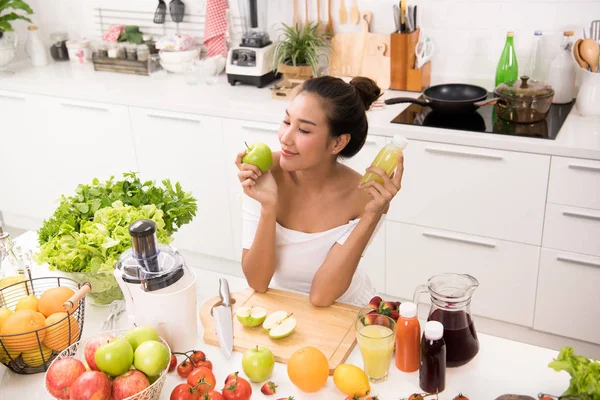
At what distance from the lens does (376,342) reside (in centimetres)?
141

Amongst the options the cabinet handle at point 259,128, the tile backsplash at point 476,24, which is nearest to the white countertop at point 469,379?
the cabinet handle at point 259,128

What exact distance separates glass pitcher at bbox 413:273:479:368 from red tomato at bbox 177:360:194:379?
497 mm

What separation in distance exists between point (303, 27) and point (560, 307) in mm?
1807

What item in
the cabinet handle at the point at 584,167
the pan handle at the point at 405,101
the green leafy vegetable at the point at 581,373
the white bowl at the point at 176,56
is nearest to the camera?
the green leafy vegetable at the point at 581,373

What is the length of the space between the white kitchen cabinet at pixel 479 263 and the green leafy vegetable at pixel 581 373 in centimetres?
161

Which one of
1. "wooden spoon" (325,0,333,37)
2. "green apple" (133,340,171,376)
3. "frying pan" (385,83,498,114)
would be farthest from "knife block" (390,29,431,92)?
"green apple" (133,340,171,376)

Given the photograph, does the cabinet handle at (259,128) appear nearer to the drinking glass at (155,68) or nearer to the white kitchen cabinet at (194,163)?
the white kitchen cabinet at (194,163)

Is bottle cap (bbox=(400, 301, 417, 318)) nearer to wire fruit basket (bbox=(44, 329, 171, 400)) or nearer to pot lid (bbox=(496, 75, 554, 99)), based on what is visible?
wire fruit basket (bbox=(44, 329, 171, 400))

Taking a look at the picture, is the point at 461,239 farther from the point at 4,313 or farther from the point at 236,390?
the point at 4,313

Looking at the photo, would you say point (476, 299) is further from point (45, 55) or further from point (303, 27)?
point (45, 55)

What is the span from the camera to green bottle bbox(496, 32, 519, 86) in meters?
3.04

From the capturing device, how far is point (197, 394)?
1345 millimetres

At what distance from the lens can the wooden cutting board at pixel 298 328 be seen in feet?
5.16

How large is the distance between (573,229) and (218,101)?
1.67 m
